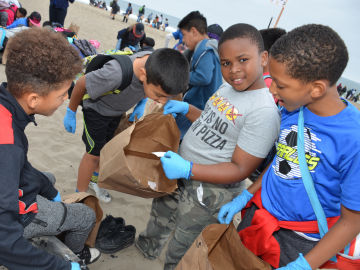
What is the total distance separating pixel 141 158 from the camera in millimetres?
1809

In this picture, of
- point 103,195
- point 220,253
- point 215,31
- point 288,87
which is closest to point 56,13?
point 215,31

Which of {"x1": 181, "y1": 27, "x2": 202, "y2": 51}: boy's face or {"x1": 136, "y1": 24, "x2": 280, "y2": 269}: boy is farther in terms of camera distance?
{"x1": 181, "y1": 27, "x2": 202, "y2": 51}: boy's face

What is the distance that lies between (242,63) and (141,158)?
93 centimetres

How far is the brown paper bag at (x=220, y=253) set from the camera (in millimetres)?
1083

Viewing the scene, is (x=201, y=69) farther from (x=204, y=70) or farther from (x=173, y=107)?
(x=173, y=107)

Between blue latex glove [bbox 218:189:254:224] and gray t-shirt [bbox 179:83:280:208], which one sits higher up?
gray t-shirt [bbox 179:83:280:208]

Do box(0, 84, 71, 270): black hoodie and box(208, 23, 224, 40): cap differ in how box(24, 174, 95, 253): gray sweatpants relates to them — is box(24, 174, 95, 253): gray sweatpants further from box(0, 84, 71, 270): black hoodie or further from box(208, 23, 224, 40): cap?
box(208, 23, 224, 40): cap

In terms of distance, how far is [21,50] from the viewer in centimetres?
107

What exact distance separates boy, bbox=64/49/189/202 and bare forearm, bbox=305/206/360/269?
122 centimetres

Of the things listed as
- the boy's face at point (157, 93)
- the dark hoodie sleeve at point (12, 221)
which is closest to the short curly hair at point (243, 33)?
the boy's face at point (157, 93)

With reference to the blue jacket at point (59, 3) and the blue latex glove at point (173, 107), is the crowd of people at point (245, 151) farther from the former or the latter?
the blue jacket at point (59, 3)

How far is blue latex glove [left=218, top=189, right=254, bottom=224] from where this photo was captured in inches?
55.8

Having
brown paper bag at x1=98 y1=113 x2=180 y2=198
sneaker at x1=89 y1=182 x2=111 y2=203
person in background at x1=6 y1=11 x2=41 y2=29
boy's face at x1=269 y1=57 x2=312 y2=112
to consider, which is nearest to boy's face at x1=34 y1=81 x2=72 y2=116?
brown paper bag at x1=98 y1=113 x2=180 y2=198

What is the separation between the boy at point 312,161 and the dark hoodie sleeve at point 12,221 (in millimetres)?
957
